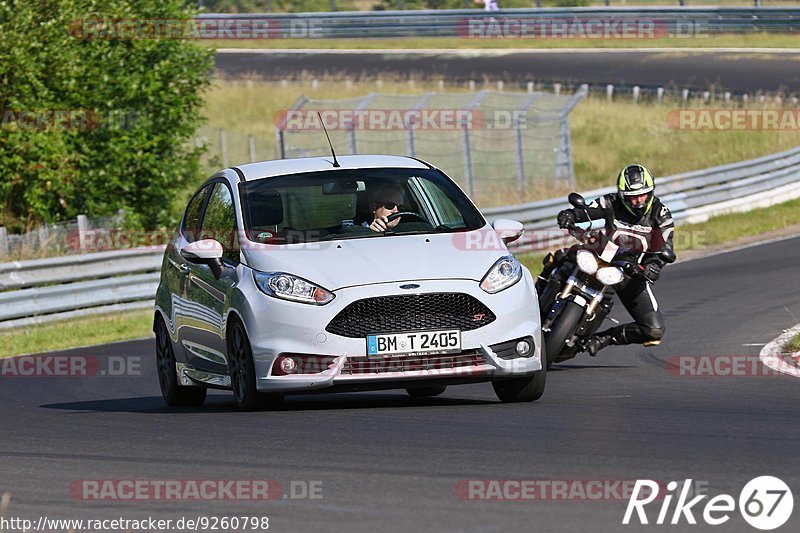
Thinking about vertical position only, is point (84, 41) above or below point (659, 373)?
above

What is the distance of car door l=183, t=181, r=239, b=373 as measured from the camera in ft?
32.8

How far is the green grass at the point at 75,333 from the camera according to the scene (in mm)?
18062

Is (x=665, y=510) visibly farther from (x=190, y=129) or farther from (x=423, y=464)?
(x=190, y=129)

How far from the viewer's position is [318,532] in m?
5.90

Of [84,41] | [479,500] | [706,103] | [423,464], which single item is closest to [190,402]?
[423,464]

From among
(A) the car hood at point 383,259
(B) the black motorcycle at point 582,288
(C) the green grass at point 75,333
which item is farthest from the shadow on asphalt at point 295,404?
(C) the green grass at point 75,333

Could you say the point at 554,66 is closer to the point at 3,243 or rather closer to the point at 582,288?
the point at 3,243

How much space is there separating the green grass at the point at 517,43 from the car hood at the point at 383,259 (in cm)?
4098

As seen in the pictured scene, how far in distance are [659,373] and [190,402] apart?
3.53 meters

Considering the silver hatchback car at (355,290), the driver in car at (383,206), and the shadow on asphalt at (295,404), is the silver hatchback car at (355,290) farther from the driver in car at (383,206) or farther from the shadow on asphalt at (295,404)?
the shadow on asphalt at (295,404)

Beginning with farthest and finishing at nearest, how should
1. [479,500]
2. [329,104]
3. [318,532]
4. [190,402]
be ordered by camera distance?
[329,104] < [190,402] < [479,500] < [318,532]

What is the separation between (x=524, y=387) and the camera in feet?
31.9

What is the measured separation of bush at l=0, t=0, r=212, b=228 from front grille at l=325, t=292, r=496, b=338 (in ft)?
56.2

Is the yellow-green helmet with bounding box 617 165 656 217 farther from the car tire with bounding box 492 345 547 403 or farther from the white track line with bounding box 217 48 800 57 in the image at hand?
the white track line with bounding box 217 48 800 57
